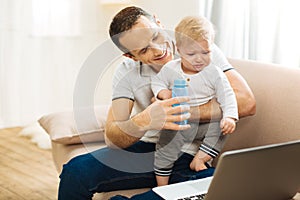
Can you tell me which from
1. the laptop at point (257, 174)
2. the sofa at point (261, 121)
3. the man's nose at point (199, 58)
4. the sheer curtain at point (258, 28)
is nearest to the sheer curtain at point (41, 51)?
the sheer curtain at point (258, 28)

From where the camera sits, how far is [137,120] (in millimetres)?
1691

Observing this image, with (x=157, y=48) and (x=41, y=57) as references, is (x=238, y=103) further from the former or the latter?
(x=41, y=57)

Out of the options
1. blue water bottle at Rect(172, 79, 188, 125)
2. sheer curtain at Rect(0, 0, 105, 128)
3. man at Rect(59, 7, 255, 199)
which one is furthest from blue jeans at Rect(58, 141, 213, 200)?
sheer curtain at Rect(0, 0, 105, 128)

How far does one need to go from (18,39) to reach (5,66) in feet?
0.74

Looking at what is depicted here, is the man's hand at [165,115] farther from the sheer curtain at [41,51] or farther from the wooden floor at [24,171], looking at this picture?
the sheer curtain at [41,51]

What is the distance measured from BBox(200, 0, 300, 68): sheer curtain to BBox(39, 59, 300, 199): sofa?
64 cm

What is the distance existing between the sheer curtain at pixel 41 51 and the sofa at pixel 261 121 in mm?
1854

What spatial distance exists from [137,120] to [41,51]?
8.27 feet

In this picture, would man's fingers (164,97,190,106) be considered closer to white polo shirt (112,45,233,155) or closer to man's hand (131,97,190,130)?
man's hand (131,97,190,130)

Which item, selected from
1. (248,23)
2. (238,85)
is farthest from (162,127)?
(248,23)

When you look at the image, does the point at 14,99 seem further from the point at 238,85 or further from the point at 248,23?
the point at 238,85

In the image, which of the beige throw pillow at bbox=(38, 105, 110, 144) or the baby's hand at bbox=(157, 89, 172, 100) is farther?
the beige throw pillow at bbox=(38, 105, 110, 144)

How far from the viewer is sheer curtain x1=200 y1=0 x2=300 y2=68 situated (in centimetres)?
272

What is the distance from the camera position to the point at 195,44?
1.69m
